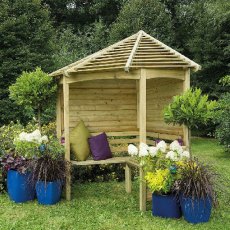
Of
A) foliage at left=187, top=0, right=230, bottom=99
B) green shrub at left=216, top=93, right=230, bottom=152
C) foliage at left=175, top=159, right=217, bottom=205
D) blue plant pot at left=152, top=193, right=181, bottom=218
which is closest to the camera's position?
foliage at left=175, top=159, right=217, bottom=205

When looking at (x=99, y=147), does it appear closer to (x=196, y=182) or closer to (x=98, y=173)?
(x=98, y=173)

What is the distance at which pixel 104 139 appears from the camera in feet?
23.5

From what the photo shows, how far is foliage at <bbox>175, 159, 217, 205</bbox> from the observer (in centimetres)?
512

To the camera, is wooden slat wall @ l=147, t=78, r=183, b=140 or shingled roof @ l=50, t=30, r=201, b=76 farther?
wooden slat wall @ l=147, t=78, r=183, b=140

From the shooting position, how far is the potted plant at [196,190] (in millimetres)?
5125

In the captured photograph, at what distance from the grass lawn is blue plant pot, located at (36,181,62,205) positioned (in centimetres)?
12

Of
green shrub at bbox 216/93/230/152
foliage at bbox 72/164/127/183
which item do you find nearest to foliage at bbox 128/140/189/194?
foliage at bbox 72/164/127/183

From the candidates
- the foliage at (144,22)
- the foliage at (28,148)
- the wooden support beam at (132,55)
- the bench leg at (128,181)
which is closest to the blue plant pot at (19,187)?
the foliage at (28,148)

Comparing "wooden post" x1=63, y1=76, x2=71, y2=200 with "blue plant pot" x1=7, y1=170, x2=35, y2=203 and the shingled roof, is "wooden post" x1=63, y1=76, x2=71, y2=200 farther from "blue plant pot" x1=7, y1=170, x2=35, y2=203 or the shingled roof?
"blue plant pot" x1=7, y1=170, x2=35, y2=203

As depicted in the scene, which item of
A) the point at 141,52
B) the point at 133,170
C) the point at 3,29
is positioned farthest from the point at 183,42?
the point at 141,52

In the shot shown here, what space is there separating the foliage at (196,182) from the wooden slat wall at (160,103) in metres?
1.49

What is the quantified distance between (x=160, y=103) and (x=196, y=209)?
8.50ft

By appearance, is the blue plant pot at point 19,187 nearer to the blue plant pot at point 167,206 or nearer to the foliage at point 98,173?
the foliage at point 98,173

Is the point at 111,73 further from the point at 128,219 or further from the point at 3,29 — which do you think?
the point at 3,29
